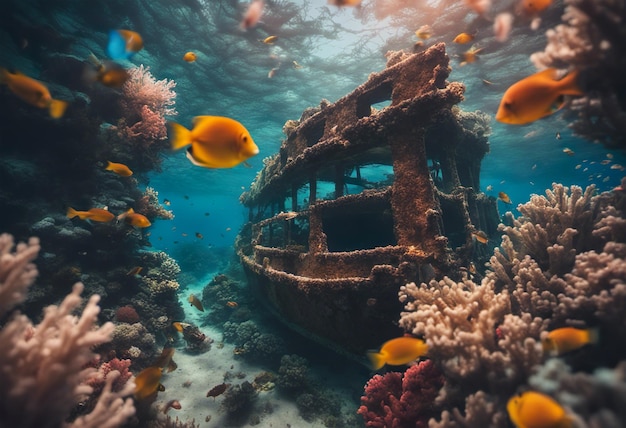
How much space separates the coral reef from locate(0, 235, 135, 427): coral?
306cm

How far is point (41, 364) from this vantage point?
2.03m

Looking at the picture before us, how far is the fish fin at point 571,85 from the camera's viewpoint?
238 cm

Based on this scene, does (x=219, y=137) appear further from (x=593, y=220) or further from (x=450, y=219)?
(x=450, y=219)

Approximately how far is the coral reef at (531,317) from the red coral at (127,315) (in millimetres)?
8066

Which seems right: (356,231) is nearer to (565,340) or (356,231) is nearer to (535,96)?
(565,340)

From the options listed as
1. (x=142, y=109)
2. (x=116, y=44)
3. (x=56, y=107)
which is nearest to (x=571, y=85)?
(x=116, y=44)

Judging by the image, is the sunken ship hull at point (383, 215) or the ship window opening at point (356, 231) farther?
the ship window opening at point (356, 231)

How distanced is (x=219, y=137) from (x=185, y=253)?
3058cm

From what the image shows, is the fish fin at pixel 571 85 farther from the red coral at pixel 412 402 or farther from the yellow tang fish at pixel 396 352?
the red coral at pixel 412 402

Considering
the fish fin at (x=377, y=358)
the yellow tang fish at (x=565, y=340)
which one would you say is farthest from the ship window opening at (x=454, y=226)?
the fish fin at (x=377, y=358)

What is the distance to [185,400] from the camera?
7.27 meters

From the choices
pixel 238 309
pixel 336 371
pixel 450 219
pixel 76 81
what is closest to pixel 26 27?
pixel 76 81

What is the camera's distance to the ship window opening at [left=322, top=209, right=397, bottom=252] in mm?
11828

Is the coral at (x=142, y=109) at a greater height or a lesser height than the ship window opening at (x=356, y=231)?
greater
